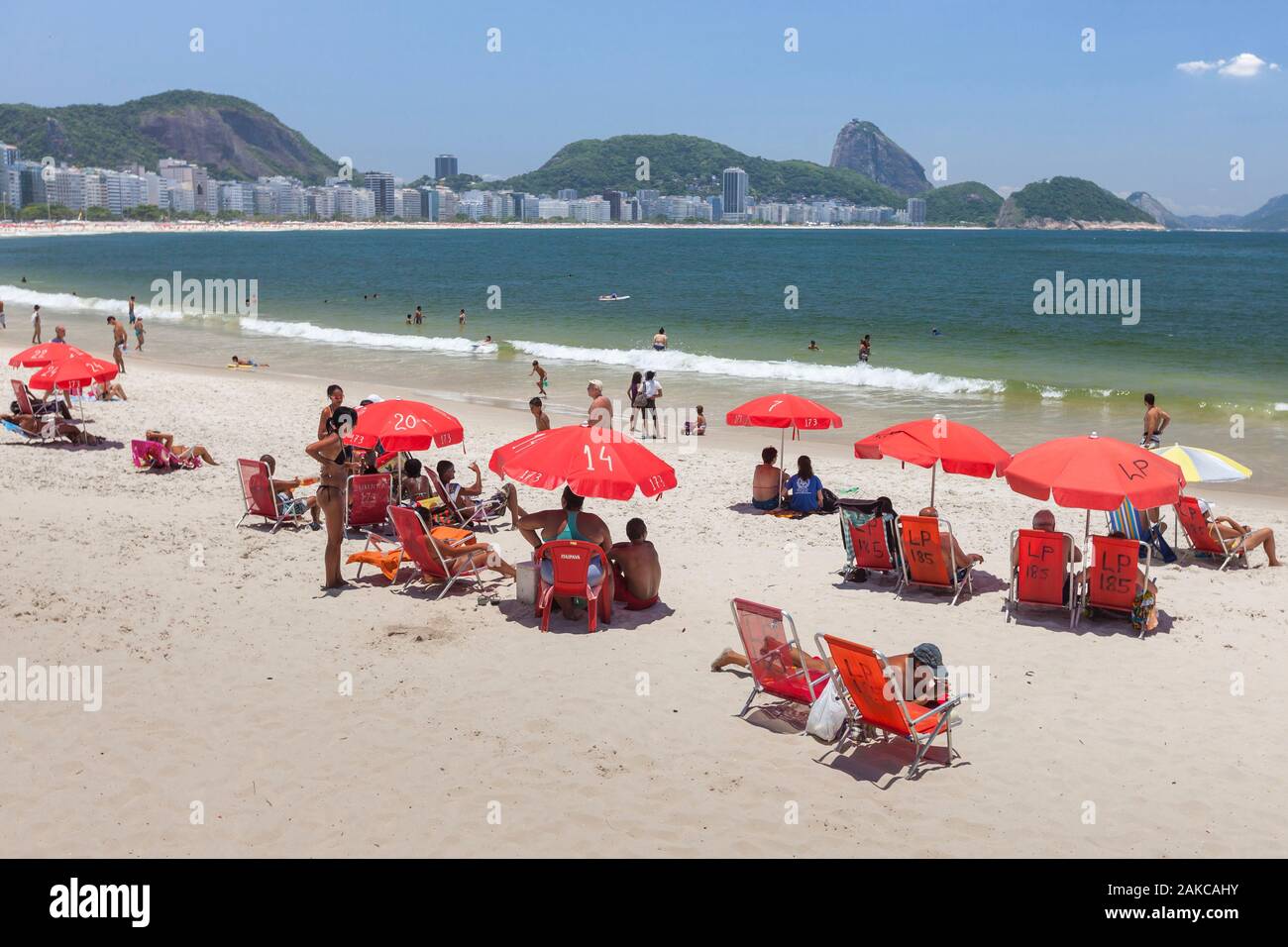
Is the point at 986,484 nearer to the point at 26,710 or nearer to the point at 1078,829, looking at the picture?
the point at 1078,829

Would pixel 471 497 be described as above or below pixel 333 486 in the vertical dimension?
below

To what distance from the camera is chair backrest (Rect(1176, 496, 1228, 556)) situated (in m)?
10.1

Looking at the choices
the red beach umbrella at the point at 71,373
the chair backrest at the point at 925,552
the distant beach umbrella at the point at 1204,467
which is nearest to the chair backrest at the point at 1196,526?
the distant beach umbrella at the point at 1204,467

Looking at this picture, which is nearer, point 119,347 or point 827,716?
point 827,716

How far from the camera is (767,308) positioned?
176ft

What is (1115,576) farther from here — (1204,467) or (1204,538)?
(1204,538)

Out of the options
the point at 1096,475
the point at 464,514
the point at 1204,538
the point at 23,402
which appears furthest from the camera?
the point at 23,402

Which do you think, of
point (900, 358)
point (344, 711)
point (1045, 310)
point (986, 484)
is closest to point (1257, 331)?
point (1045, 310)

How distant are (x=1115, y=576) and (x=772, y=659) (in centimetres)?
326

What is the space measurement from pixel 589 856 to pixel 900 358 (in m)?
30.2

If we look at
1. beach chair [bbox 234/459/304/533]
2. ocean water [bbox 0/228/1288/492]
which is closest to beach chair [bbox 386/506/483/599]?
beach chair [bbox 234/459/304/533]

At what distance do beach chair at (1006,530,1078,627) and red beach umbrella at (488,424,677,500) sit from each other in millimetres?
2990

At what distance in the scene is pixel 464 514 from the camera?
1117 centimetres

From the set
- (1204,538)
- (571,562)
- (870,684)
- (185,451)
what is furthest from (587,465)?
(185,451)
